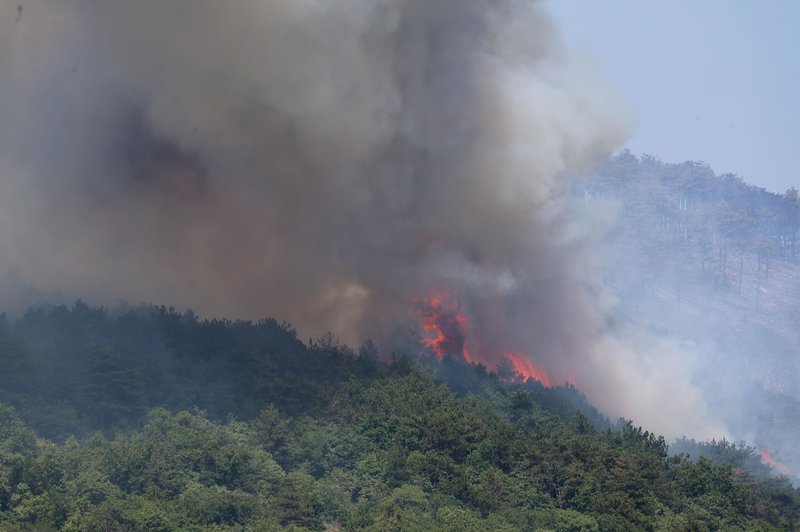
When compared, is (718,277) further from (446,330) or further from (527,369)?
(446,330)

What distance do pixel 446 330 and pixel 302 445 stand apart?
1558cm

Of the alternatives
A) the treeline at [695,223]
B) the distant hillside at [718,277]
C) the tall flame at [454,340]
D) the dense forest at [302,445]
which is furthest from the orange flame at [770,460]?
the treeline at [695,223]

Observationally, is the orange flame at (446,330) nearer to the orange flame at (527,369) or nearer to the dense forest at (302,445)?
the dense forest at (302,445)

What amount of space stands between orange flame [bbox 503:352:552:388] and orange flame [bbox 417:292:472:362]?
7.32ft

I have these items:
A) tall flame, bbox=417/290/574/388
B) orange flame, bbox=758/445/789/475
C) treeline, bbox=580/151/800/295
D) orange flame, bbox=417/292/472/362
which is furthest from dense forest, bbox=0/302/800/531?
treeline, bbox=580/151/800/295

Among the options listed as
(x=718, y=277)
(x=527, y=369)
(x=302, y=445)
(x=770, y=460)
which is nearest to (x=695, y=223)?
(x=718, y=277)

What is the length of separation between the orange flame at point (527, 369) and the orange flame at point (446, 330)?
2.23m

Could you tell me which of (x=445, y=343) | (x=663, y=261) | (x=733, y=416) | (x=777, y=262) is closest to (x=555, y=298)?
(x=445, y=343)

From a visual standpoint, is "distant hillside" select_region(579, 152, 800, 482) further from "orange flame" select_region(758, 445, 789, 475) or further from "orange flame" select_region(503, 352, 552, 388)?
"orange flame" select_region(503, 352, 552, 388)

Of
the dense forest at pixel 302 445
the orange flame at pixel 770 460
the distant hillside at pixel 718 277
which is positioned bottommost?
the dense forest at pixel 302 445

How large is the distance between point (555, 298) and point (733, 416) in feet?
64.5

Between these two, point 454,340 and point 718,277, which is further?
point 718,277

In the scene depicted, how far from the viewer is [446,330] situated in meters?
71.3

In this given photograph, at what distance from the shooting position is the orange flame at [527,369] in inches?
2832
